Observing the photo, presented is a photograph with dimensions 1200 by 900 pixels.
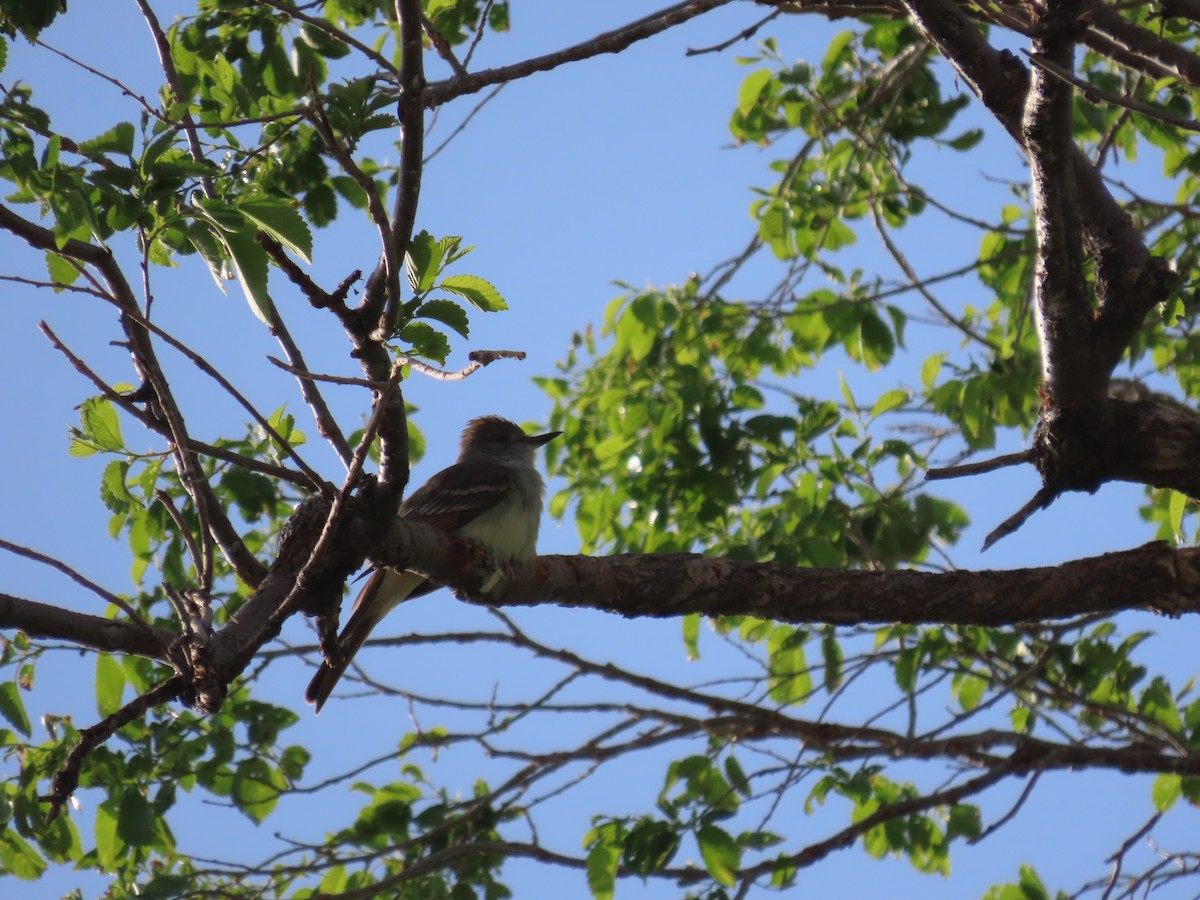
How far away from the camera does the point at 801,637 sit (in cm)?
712

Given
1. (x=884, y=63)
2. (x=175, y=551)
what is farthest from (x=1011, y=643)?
(x=175, y=551)

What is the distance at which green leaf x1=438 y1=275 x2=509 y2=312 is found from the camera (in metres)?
3.03

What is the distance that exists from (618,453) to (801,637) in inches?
62.0

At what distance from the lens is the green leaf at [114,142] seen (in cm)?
314

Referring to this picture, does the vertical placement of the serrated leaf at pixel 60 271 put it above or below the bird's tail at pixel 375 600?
below

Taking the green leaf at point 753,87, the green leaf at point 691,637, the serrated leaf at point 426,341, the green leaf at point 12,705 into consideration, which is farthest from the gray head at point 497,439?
the serrated leaf at point 426,341

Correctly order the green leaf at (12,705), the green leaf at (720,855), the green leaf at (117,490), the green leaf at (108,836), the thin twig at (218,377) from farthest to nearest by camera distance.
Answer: the green leaf at (108,836)
the green leaf at (720,855)
the green leaf at (12,705)
the green leaf at (117,490)
the thin twig at (218,377)

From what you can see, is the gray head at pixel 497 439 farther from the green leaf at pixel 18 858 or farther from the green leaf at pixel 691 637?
the green leaf at pixel 18 858

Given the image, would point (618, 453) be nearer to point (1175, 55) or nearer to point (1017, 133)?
point (1017, 133)

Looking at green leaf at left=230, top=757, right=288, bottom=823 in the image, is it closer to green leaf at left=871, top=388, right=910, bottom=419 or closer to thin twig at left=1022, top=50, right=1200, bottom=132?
green leaf at left=871, top=388, right=910, bottom=419

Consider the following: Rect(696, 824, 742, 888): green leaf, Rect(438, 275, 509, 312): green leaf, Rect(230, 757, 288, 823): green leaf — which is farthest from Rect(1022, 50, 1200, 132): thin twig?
Rect(230, 757, 288, 823): green leaf

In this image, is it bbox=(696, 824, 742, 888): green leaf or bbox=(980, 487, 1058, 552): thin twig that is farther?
bbox=(696, 824, 742, 888): green leaf

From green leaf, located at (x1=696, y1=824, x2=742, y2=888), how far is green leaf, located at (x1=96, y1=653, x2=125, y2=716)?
2746mm

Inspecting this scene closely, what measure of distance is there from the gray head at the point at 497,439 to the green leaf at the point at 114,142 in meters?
4.46
